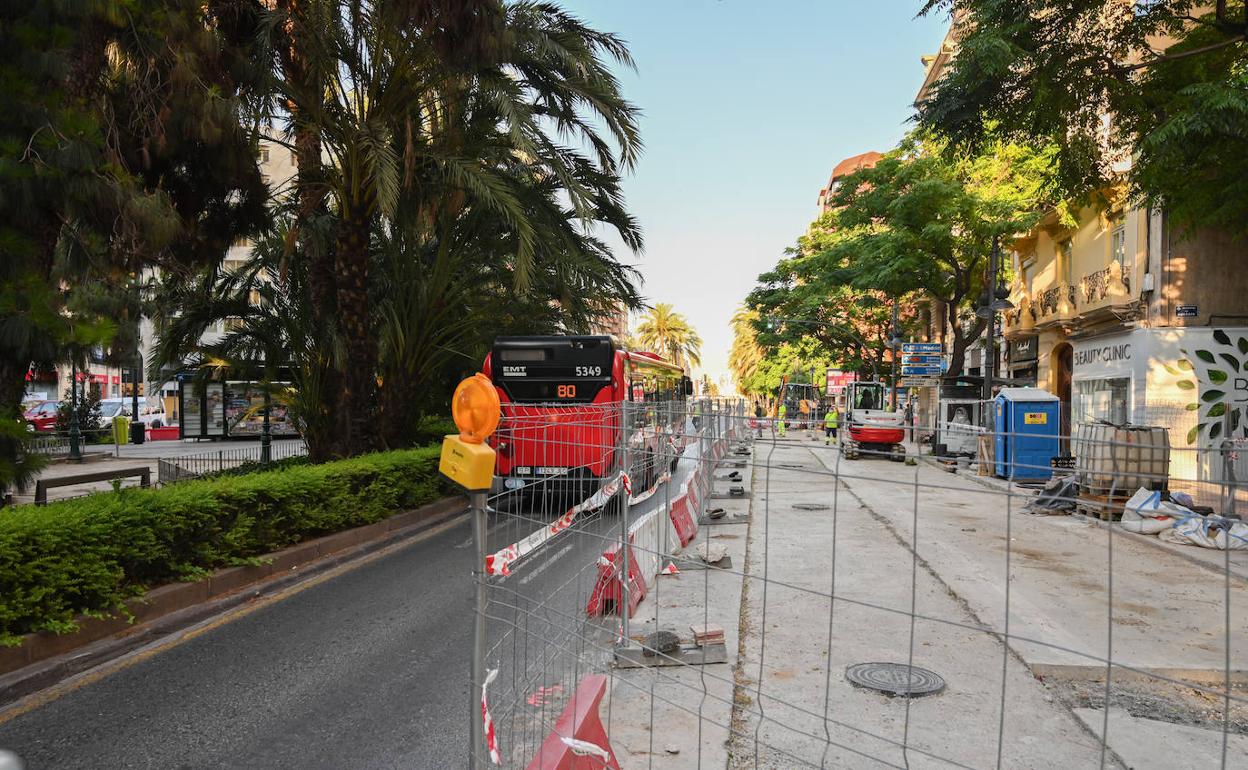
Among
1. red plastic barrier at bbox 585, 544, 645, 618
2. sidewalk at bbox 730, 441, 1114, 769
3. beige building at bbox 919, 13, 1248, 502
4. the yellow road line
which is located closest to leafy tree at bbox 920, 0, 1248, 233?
beige building at bbox 919, 13, 1248, 502

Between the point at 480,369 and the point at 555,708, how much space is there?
12.7 meters

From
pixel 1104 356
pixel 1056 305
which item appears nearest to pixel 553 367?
pixel 1104 356

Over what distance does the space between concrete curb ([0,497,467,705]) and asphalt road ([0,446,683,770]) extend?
286 millimetres

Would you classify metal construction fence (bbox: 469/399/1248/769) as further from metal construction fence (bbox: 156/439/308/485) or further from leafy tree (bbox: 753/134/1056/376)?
leafy tree (bbox: 753/134/1056/376)

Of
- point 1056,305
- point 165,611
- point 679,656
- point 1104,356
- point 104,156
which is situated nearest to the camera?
point 679,656

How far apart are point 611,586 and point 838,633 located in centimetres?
183

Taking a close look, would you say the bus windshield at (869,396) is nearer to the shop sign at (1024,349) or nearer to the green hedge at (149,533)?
the shop sign at (1024,349)

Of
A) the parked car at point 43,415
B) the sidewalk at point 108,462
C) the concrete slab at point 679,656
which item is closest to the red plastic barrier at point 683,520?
the concrete slab at point 679,656

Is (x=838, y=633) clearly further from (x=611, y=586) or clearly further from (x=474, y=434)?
(x=474, y=434)

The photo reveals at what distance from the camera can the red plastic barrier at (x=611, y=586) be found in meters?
5.93

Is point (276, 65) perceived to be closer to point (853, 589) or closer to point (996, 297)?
point (853, 589)

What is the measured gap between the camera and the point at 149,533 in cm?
635

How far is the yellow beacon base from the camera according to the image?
282cm

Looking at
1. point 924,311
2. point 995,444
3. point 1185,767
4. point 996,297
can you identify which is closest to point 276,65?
point 1185,767
